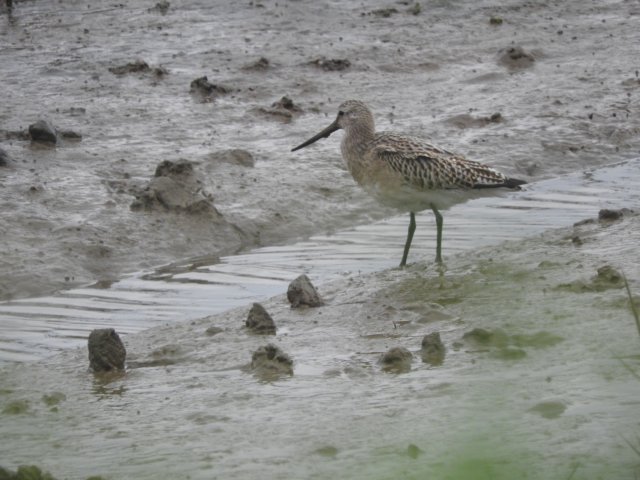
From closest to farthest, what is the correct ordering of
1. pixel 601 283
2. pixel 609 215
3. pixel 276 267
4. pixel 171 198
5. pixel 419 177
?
pixel 601 283 → pixel 419 177 → pixel 276 267 → pixel 609 215 → pixel 171 198

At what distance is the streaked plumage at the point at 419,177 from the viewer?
30.9 ft

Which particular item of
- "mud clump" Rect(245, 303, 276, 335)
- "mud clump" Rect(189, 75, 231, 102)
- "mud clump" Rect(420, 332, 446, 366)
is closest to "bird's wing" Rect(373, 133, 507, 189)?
"mud clump" Rect(245, 303, 276, 335)

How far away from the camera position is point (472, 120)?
A: 42.4ft

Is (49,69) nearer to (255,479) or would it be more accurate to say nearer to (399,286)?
(399,286)

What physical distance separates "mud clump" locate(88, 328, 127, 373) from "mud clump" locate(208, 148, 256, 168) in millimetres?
4504

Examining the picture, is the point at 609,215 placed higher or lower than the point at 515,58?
lower

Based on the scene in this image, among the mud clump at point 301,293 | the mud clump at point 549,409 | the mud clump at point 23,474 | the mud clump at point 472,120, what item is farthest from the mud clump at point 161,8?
the mud clump at point 23,474

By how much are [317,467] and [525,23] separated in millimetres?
11590

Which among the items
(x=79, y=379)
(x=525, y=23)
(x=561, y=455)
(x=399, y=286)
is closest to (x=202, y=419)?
(x=79, y=379)

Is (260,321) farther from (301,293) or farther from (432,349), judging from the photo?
(432,349)

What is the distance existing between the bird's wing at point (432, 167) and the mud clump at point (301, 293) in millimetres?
1599

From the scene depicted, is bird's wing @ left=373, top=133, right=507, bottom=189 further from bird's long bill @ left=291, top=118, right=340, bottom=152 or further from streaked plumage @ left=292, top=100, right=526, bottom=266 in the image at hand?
bird's long bill @ left=291, top=118, right=340, bottom=152

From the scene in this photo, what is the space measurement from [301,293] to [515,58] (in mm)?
7357

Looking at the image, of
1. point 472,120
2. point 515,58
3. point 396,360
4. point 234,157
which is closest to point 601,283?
point 396,360
